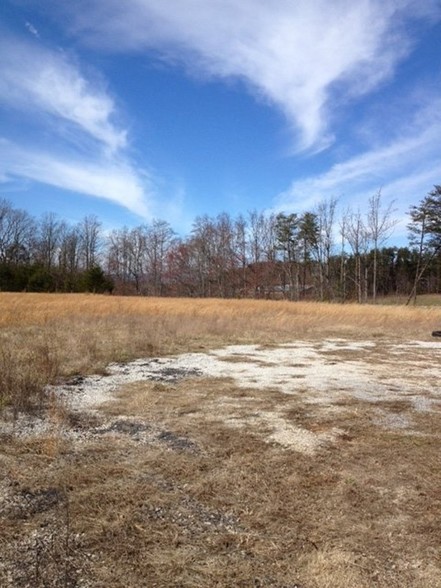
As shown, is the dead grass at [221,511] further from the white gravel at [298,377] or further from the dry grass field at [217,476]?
the white gravel at [298,377]

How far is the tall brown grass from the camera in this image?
5855mm

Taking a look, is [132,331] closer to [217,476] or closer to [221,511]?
[217,476]

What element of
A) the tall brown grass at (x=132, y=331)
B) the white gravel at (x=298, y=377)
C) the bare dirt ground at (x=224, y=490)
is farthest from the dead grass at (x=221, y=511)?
the tall brown grass at (x=132, y=331)

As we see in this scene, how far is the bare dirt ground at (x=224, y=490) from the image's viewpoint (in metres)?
1.81

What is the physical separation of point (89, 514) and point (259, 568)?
945mm

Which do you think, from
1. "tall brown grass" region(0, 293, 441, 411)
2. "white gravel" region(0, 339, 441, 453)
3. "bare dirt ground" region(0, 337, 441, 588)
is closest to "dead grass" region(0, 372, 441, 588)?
"bare dirt ground" region(0, 337, 441, 588)

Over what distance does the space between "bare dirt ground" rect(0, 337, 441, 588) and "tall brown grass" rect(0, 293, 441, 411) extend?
120cm

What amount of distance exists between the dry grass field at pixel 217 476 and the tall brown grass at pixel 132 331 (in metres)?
0.09

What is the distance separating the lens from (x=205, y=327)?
39.8 feet

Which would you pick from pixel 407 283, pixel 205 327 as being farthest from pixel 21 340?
pixel 407 283

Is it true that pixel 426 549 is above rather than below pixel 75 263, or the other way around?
below

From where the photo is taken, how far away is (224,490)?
99.5 inches

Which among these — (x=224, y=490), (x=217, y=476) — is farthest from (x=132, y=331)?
(x=224, y=490)

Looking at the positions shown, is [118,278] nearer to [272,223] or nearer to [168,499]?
[272,223]
